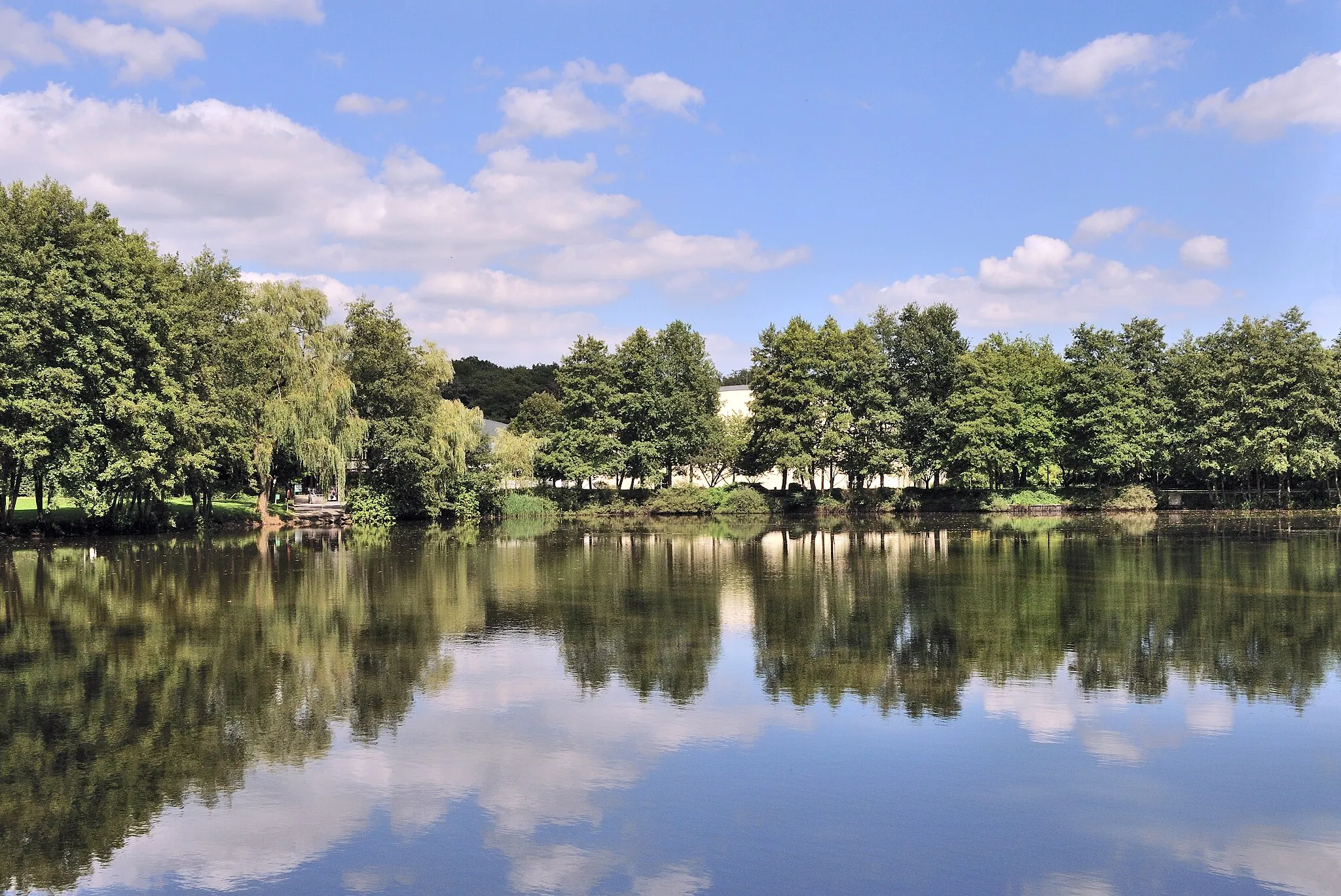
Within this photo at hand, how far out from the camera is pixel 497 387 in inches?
4690

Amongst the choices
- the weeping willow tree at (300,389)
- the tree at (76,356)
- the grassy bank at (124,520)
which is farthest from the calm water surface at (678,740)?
the weeping willow tree at (300,389)

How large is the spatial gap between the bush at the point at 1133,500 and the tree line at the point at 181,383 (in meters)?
35.9

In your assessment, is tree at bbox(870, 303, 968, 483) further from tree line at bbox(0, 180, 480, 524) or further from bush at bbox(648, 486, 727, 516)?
tree line at bbox(0, 180, 480, 524)

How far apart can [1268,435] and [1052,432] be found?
11.1m

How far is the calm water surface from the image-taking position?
8344mm

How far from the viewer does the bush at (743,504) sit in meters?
62.7

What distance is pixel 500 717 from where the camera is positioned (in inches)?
501

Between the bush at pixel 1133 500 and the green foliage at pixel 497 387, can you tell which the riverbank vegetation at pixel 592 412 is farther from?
the green foliage at pixel 497 387

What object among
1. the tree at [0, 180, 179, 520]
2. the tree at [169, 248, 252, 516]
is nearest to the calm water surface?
the tree at [0, 180, 179, 520]

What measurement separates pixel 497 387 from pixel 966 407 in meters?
69.7

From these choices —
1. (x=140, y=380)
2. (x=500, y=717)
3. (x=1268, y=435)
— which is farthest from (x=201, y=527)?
(x=1268, y=435)

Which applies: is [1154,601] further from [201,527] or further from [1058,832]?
[201,527]

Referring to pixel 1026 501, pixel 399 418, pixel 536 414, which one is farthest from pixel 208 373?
pixel 1026 501

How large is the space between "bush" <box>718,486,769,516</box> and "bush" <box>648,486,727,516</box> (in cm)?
39
